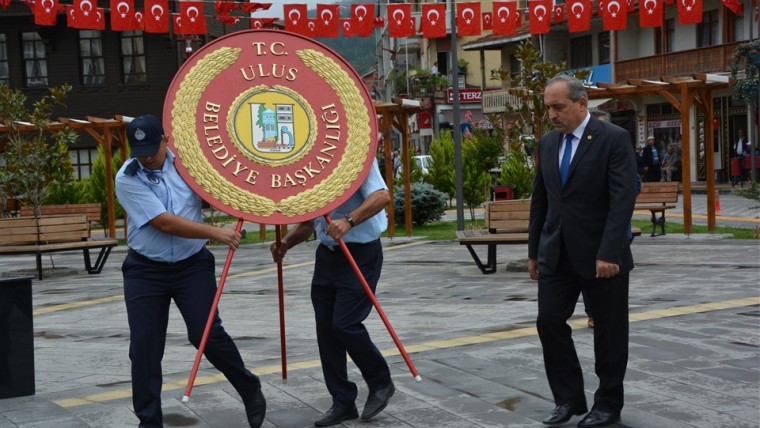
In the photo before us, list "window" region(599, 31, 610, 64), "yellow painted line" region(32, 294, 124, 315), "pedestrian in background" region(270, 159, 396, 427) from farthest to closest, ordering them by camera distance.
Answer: "window" region(599, 31, 610, 64)
"yellow painted line" region(32, 294, 124, 315)
"pedestrian in background" region(270, 159, 396, 427)

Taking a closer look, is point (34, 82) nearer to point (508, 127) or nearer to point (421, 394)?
point (508, 127)

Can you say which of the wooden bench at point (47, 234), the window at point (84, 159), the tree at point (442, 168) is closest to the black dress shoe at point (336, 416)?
the wooden bench at point (47, 234)

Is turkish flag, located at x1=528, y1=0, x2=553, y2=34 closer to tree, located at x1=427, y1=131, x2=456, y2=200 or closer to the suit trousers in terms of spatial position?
tree, located at x1=427, y1=131, x2=456, y2=200

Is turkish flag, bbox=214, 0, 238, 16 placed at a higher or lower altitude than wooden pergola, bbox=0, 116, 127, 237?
higher

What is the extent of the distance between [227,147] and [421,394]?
1939 millimetres

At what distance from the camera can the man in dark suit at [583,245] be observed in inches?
225

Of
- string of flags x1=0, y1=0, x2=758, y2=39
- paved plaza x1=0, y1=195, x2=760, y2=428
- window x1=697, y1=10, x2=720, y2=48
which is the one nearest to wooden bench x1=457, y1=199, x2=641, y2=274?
paved plaza x1=0, y1=195, x2=760, y2=428

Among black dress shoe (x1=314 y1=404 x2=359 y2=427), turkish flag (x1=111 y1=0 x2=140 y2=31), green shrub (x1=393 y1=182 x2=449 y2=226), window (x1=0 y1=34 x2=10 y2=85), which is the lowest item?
black dress shoe (x1=314 y1=404 x2=359 y2=427)

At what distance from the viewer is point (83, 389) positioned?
7.46 metres

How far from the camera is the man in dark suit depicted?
572 cm

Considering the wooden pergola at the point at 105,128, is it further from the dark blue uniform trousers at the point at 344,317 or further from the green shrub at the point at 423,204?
the dark blue uniform trousers at the point at 344,317

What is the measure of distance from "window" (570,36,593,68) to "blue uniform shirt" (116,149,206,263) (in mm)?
46102

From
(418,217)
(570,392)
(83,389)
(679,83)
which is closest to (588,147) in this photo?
(570,392)

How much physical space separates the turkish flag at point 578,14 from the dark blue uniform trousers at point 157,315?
59.0ft
